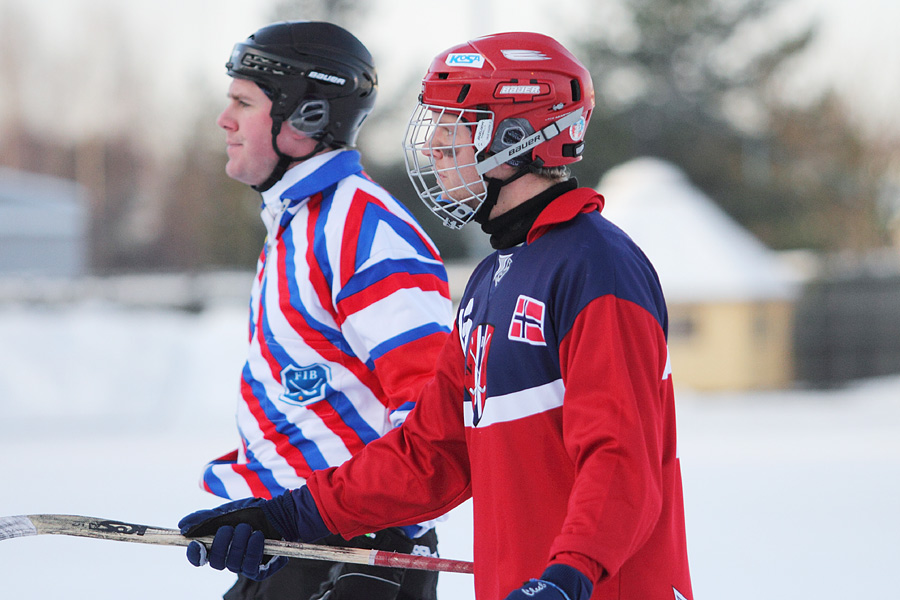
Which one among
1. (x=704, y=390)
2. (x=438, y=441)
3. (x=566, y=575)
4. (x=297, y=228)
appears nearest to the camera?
(x=566, y=575)

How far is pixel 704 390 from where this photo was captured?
33.7ft

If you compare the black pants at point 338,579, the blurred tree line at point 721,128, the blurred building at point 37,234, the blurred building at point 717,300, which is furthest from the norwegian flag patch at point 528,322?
the blurred building at point 37,234

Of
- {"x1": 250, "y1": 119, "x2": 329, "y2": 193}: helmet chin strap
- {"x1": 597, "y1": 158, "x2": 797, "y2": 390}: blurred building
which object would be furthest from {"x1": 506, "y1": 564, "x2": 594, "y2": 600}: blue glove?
{"x1": 597, "y1": 158, "x2": 797, "y2": 390}: blurred building

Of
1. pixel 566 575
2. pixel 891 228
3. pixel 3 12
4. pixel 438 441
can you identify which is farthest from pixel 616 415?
pixel 3 12

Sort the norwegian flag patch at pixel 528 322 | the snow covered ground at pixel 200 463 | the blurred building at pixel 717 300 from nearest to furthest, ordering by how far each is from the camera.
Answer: the norwegian flag patch at pixel 528 322, the snow covered ground at pixel 200 463, the blurred building at pixel 717 300

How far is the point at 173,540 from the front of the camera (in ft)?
5.90

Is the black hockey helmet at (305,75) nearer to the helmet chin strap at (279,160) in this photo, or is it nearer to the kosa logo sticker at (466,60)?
the helmet chin strap at (279,160)

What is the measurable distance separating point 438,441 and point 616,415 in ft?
1.65

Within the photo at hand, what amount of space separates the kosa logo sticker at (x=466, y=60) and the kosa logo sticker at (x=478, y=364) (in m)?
0.43

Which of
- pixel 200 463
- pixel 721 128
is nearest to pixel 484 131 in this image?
pixel 200 463

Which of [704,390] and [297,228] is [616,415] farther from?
[704,390]

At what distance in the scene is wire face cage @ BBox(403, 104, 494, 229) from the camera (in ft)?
5.31

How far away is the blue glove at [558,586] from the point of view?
3.96 ft

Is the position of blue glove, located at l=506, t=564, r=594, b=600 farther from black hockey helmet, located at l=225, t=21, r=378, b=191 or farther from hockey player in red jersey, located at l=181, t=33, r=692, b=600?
black hockey helmet, located at l=225, t=21, r=378, b=191
